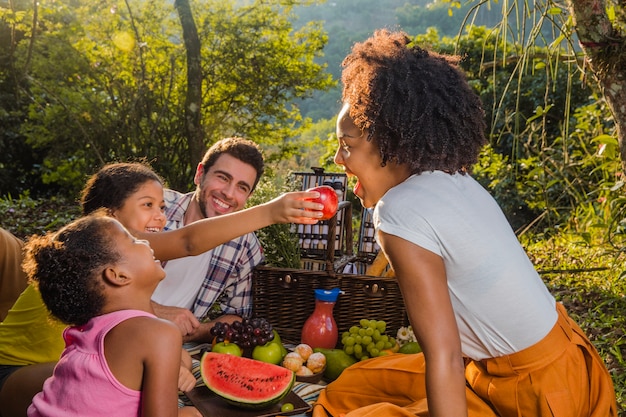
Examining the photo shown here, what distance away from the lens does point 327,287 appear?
12.2 ft

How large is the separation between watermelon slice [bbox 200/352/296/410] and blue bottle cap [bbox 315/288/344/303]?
60cm

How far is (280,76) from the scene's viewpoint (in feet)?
31.0

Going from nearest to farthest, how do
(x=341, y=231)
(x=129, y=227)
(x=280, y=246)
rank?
(x=129, y=227), (x=280, y=246), (x=341, y=231)

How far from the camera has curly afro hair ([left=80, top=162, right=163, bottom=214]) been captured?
3084mm

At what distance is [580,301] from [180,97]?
21.0 ft

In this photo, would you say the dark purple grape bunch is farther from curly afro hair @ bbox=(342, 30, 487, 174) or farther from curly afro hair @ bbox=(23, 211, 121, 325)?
curly afro hair @ bbox=(342, 30, 487, 174)

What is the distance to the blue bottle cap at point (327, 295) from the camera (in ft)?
11.6

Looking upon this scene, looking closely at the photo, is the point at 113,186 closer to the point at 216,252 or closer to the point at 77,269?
the point at 216,252

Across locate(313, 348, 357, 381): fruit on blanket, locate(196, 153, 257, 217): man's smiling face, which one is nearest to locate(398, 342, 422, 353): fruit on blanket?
locate(313, 348, 357, 381): fruit on blanket

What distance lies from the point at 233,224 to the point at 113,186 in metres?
0.82

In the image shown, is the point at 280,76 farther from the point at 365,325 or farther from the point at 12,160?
the point at 365,325

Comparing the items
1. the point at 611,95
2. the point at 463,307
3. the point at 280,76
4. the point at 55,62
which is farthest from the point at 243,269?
the point at 55,62

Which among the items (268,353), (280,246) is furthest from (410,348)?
(280,246)

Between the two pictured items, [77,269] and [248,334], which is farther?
[248,334]
